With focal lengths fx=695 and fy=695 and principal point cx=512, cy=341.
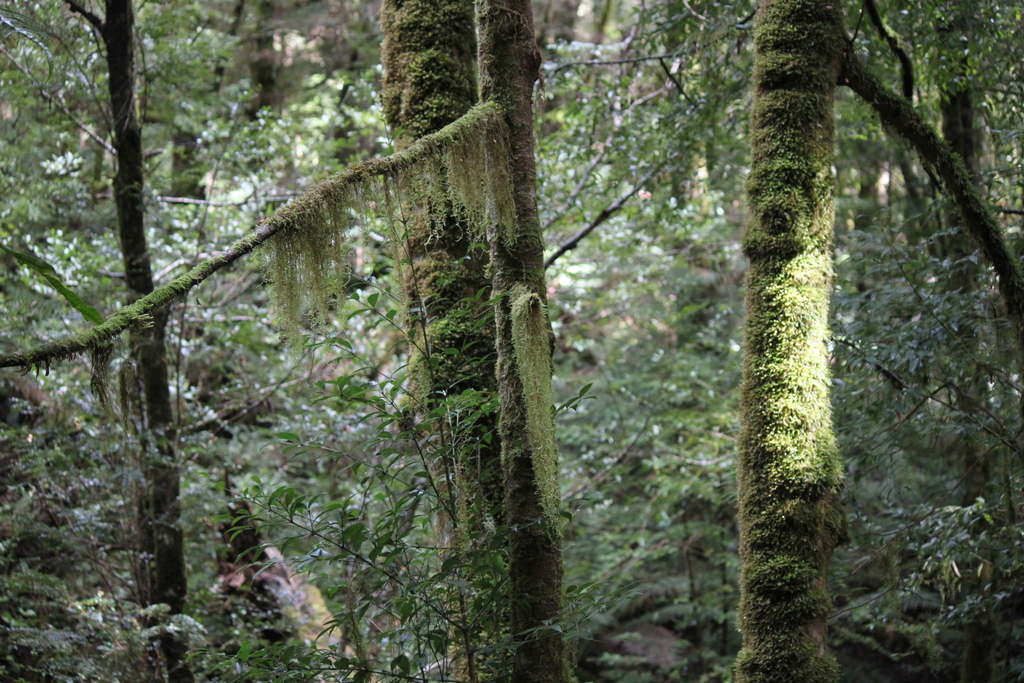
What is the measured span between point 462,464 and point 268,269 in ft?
3.43

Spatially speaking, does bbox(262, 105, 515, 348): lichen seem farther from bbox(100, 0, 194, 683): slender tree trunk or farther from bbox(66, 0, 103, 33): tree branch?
bbox(66, 0, 103, 33): tree branch

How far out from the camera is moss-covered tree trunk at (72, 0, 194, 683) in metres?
4.80

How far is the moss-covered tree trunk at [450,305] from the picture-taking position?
2.74 metres

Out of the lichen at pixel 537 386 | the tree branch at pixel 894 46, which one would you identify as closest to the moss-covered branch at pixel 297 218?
the lichen at pixel 537 386

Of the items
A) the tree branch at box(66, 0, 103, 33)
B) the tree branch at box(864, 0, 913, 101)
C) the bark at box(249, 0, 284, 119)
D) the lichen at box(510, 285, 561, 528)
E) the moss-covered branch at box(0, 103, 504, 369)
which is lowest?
the lichen at box(510, 285, 561, 528)

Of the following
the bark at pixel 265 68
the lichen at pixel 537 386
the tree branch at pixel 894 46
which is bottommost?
the lichen at pixel 537 386

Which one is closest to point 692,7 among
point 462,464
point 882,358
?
→ point 882,358

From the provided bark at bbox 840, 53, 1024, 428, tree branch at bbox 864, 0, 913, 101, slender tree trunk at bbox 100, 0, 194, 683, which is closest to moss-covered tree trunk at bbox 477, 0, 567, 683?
bark at bbox 840, 53, 1024, 428

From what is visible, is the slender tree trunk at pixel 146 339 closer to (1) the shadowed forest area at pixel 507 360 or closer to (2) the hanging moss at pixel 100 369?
(1) the shadowed forest area at pixel 507 360

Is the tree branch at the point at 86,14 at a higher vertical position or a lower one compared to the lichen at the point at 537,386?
higher

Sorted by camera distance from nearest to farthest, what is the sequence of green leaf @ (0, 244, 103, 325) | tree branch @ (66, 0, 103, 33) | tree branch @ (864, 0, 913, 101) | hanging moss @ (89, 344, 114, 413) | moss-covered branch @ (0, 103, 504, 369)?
green leaf @ (0, 244, 103, 325)
moss-covered branch @ (0, 103, 504, 369)
hanging moss @ (89, 344, 114, 413)
tree branch @ (864, 0, 913, 101)
tree branch @ (66, 0, 103, 33)

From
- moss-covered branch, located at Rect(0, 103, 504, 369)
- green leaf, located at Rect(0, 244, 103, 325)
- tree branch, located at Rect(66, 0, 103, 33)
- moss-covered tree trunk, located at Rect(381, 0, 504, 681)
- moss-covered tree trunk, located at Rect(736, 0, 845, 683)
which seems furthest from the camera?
tree branch, located at Rect(66, 0, 103, 33)

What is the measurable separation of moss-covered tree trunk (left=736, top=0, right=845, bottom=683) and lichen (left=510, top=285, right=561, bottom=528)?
4.20ft

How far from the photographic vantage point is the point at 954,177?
12.3ft
